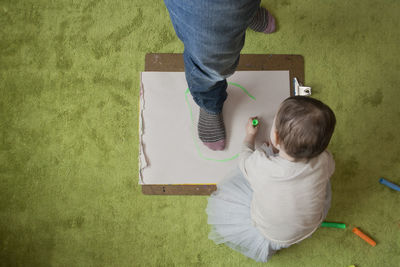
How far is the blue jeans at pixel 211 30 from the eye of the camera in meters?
0.42

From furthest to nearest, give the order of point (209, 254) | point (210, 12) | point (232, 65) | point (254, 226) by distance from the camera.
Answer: point (209, 254) → point (254, 226) → point (232, 65) → point (210, 12)

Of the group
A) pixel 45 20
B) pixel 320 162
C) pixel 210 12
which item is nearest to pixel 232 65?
pixel 210 12

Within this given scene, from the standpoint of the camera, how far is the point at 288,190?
1.98ft

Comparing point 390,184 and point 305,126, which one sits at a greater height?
point 305,126

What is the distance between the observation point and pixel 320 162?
626mm

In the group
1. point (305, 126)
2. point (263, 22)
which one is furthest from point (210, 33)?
point (263, 22)

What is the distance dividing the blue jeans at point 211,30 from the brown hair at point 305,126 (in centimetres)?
15

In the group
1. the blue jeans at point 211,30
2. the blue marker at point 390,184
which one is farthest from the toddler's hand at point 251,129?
the blue marker at point 390,184

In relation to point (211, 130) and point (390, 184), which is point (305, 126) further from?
point (390, 184)

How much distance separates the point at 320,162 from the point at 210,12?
400mm

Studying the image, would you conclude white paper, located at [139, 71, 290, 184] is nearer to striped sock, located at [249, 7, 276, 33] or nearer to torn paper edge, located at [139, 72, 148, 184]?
torn paper edge, located at [139, 72, 148, 184]

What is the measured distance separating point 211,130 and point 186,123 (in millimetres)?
97

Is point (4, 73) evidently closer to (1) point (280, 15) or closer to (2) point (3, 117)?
(2) point (3, 117)

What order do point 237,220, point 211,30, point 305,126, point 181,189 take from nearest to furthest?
point 211,30 < point 305,126 < point 237,220 < point 181,189
